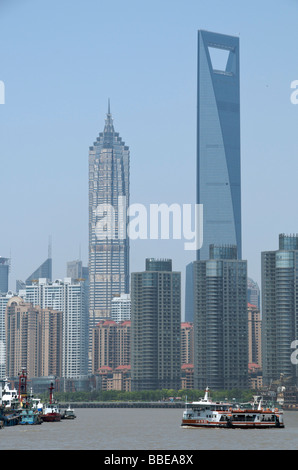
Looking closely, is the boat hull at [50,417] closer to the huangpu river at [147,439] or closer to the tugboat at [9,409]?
the tugboat at [9,409]

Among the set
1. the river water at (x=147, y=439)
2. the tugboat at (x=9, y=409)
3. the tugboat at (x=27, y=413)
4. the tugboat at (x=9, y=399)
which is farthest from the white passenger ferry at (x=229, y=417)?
the tugboat at (x=9, y=399)

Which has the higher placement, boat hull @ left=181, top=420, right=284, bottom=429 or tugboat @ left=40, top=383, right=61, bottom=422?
boat hull @ left=181, top=420, right=284, bottom=429

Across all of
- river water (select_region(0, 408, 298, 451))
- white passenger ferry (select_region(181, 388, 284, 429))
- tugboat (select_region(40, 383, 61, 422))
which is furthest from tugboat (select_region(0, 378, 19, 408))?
white passenger ferry (select_region(181, 388, 284, 429))

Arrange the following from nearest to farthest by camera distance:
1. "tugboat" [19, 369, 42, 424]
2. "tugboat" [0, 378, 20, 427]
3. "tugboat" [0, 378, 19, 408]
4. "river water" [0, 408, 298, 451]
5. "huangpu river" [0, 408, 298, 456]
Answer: "huangpu river" [0, 408, 298, 456] → "river water" [0, 408, 298, 451] → "tugboat" [0, 378, 20, 427] → "tugboat" [19, 369, 42, 424] → "tugboat" [0, 378, 19, 408]

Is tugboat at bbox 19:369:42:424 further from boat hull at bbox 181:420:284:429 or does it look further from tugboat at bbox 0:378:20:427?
boat hull at bbox 181:420:284:429

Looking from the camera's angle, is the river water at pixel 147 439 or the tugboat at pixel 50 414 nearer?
the river water at pixel 147 439
